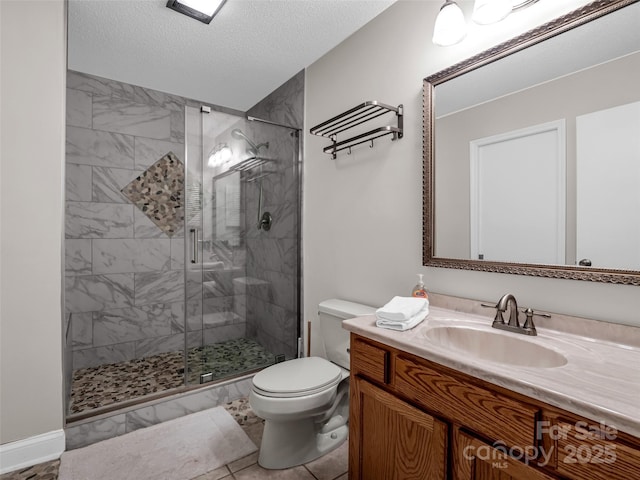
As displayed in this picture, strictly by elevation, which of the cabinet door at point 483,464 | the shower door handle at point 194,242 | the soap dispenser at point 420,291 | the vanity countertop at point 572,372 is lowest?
the cabinet door at point 483,464

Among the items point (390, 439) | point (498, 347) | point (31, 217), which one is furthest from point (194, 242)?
point (498, 347)

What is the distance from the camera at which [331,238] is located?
2.41m

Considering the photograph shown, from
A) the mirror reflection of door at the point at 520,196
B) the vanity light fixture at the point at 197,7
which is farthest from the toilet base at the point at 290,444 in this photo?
the vanity light fixture at the point at 197,7

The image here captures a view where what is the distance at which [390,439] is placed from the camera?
120cm

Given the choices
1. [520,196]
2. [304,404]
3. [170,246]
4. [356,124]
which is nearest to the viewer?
[520,196]

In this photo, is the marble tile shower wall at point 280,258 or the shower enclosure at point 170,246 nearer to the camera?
the shower enclosure at point 170,246

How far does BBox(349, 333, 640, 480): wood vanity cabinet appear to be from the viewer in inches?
28.8

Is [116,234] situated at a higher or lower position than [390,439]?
higher

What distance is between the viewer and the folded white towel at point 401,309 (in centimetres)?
129

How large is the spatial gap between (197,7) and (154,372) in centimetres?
261

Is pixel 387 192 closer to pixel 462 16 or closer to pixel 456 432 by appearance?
pixel 462 16

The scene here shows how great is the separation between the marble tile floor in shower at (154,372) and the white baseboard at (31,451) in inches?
9.1

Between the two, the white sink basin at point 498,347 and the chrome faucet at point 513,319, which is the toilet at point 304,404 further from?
the chrome faucet at point 513,319

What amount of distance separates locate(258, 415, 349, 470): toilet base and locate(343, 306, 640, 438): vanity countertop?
79 centimetres
